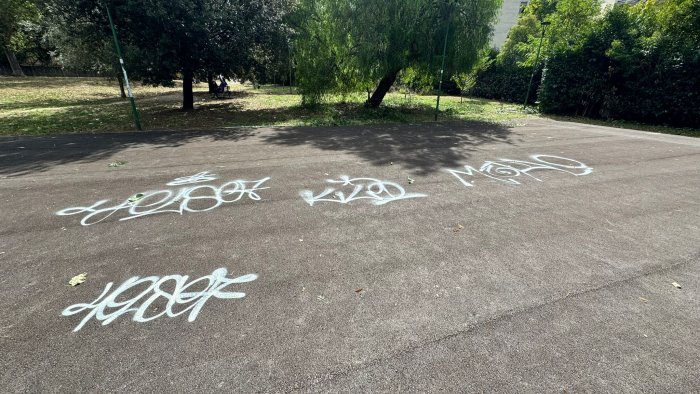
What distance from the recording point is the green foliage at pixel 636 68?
45.5ft

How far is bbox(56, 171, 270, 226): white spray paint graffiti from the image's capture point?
499 centimetres

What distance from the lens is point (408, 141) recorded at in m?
10.4

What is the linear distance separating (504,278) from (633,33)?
18.6 metres

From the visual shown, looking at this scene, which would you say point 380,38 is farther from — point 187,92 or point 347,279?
point 347,279

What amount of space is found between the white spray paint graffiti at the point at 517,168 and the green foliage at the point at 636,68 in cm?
1125

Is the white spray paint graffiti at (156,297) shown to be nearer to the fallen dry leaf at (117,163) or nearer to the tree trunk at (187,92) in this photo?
the fallen dry leaf at (117,163)

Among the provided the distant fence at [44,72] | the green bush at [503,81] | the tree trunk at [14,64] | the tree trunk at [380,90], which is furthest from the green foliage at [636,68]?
the tree trunk at [14,64]

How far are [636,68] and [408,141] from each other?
13.1m

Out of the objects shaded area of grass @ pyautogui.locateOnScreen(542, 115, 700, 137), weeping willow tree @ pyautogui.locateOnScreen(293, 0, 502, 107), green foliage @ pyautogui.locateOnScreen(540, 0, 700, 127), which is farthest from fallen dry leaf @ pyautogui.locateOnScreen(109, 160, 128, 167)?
green foliage @ pyautogui.locateOnScreen(540, 0, 700, 127)

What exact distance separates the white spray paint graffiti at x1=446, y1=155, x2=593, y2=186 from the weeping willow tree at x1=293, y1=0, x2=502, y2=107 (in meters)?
8.09

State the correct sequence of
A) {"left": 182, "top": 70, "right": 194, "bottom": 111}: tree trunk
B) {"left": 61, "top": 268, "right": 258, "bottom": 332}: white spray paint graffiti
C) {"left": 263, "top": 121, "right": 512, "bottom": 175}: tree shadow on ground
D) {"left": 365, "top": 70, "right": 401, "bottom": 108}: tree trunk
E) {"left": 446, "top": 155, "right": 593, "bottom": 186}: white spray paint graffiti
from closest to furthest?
1. {"left": 61, "top": 268, "right": 258, "bottom": 332}: white spray paint graffiti
2. {"left": 446, "top": 155, "right": 593, "bottom": 186}: white spray paint graffiti
3. {"left": 263, "top": 121, "right": 512, "bottom": 175}: tree shadow on ground
4. {"left": 182, "top": 70, "right": 194, "bottom": 111}: tree trunk
5. {"left": 365, "top": 70, "right": 401, "bottom": 108}: tree trunk

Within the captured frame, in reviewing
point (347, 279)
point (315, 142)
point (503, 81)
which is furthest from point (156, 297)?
point (503, 81)

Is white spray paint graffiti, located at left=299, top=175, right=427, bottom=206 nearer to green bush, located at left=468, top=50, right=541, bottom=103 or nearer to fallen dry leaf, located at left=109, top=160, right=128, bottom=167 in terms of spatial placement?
fallen dry leaf, located at left=109, top=160, right=128, bottom=167

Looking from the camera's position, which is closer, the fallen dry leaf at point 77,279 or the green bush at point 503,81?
the fallen dry leaf at point 77,279
